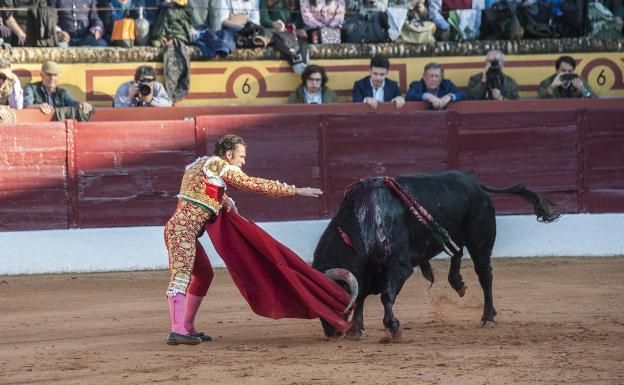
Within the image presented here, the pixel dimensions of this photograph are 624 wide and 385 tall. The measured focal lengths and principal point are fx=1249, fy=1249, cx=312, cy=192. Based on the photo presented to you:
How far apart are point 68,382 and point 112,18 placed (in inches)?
258

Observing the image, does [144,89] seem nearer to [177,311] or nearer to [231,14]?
[231,14]

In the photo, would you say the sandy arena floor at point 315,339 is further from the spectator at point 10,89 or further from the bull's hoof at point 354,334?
the spectator at point 10,89

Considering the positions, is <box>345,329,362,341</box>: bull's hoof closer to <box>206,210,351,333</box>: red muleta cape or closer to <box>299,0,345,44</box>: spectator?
<box>206,210,351,333</box>: red muleta cape

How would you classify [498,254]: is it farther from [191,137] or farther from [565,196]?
[191,137]

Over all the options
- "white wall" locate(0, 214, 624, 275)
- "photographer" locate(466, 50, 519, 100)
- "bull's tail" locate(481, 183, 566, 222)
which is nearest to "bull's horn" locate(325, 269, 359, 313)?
"bull's tail" locate(481, 183, 566, 222)

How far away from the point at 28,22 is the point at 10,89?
3.79ft

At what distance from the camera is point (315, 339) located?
246 inches

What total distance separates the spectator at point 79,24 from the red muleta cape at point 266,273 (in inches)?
205

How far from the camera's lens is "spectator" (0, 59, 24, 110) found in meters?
9.77

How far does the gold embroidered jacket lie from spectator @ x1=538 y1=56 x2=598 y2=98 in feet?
17.8

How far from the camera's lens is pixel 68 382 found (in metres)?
5.20

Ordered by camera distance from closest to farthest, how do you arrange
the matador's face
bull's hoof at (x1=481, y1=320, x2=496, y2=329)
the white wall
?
the matador's face < bull's hoof at (x1=481, y1=320, x2=496, y2=329) < the white wall

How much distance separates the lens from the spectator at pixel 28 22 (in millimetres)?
10688

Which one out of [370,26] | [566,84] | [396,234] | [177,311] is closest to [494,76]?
[566,84]
